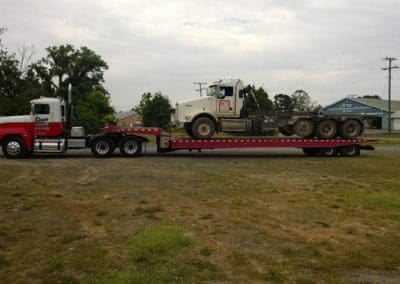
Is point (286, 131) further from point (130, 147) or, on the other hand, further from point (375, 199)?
point (375, 199)

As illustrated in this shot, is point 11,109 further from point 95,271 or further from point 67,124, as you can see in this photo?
point 95,271

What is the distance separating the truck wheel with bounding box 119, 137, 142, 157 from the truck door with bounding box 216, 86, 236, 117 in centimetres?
392

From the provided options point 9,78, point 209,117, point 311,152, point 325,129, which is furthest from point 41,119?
point 9,78

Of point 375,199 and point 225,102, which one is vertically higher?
point 225,102

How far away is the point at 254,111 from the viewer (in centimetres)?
2648

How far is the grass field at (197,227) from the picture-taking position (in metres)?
7.86

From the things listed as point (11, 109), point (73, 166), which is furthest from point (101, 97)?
point (73, 166)

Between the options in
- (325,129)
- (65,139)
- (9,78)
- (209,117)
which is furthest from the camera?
(9,78)

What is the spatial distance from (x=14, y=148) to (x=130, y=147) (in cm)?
486

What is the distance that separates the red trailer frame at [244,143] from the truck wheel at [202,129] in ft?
1.56

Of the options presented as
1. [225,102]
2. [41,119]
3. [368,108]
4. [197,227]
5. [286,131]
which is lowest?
[197,227]

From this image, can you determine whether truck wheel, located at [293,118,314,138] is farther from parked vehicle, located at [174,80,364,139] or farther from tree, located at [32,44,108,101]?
tree, located at [32,44,108,101]

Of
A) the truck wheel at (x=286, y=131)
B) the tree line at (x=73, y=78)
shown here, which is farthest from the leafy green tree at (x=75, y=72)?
the truck wheel at (x=286, y=131)

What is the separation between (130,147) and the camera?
81.9 feet
